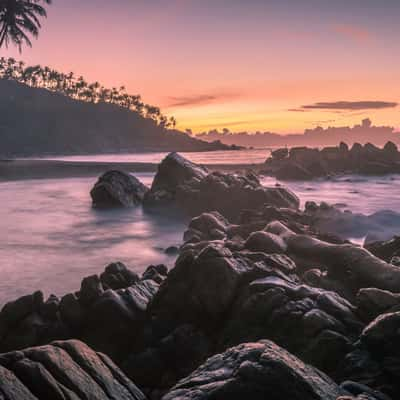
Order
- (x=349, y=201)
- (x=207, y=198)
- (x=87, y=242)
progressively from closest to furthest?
(x=87, y=242) → (x=207, y=198) → (x=349, y=201)

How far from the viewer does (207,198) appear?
21859 millimetres

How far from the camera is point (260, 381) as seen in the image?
3939 mm

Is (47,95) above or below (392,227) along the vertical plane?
above

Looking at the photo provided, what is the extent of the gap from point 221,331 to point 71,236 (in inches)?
472

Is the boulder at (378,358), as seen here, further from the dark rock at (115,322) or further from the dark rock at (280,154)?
the dark rock at (280,154)

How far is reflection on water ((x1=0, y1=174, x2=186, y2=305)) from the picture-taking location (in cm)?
1175

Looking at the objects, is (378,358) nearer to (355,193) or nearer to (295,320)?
(295,320)

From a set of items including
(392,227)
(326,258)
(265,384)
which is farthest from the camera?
(392,227)

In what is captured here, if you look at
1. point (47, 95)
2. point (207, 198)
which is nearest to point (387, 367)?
point (207, 198)

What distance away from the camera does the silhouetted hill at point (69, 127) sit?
15662cm

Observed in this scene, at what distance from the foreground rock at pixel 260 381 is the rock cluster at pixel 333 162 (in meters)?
41.6

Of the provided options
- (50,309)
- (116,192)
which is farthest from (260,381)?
(116,192)

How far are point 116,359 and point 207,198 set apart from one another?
604 inches

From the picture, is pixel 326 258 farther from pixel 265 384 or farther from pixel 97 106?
pixel 97 106
